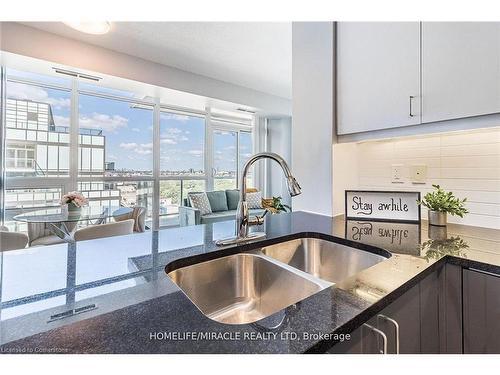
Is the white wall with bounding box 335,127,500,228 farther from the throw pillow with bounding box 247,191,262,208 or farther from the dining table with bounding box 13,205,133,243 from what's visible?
the throw pillow with bounding box 247,191,262,208

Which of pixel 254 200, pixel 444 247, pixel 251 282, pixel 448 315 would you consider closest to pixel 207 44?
pixel 254 200

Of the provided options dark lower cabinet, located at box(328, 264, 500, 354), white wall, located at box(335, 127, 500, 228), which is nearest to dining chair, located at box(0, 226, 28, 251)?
white wall, located at box(335, 127, 500, 228)

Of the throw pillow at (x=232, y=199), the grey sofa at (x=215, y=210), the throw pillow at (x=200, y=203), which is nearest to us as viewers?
the grey sofa at (x=215, y=210)

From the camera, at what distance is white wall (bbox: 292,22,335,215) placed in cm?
151

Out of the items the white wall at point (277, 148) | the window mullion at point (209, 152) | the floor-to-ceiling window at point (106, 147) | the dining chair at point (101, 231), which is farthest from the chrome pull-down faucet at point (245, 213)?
the white wall at point (277, 148)

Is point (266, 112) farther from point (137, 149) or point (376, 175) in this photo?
point (376, 175)

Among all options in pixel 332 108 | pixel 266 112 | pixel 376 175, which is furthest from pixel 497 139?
pixel 266 112

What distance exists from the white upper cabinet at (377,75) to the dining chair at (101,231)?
1.79 m

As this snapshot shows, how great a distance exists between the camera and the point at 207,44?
9.81 feet

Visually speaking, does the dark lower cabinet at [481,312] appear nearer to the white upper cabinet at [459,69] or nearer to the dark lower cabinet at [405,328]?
the dark lower cabinet at [405,328]

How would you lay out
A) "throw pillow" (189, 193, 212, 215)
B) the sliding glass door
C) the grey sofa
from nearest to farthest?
the grey sofa → "throw pillow" (189, 193, 212, 215) → the sliding glass door

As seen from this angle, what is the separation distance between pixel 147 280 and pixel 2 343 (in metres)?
0.28

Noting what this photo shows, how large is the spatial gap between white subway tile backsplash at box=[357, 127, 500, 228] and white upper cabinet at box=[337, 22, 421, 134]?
29 cm

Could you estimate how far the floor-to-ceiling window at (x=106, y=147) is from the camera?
3.22m
